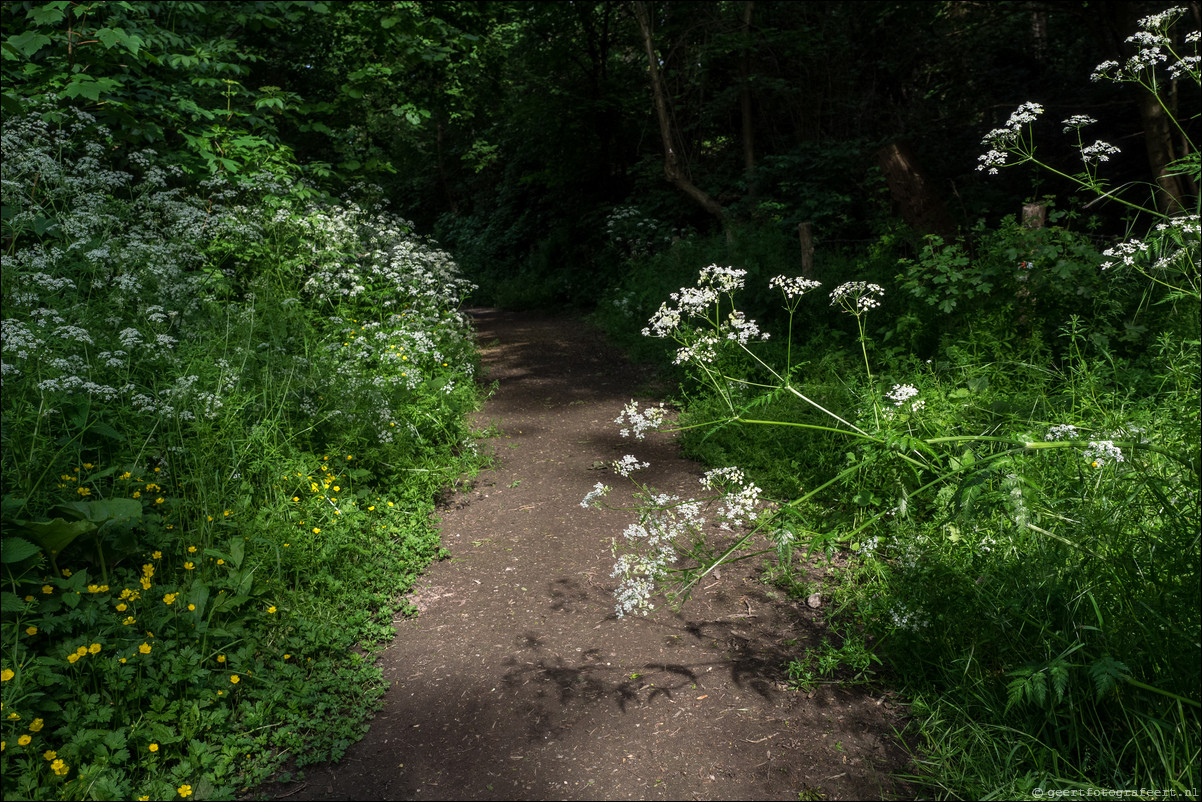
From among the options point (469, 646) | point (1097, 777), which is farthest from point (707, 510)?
point (1097, 777)

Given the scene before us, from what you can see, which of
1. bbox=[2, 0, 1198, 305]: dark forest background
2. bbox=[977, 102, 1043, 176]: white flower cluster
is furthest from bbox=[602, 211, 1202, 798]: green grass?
bbox=[2, 0, 1198, 305]: dark forest background

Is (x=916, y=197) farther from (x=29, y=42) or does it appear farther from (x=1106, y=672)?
(x=29, y=42)

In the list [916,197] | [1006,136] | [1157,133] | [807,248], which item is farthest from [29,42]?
[1157,133]

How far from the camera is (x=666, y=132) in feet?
40.5

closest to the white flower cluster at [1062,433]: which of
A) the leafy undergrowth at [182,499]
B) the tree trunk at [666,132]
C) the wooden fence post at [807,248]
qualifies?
the leafy undergrowth at [182,499]

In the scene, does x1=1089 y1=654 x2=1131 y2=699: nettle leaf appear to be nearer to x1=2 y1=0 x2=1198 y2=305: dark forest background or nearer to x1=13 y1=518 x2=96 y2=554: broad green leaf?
x1=13 y1=518 x2=96 y2=554: broad green leaf

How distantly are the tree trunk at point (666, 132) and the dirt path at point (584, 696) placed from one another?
8596 millimetres

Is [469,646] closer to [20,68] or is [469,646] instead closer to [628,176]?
[20,68]

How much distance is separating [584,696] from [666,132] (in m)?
11.0

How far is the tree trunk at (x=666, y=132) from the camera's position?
1180cm

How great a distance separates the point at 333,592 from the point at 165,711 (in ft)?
3.39

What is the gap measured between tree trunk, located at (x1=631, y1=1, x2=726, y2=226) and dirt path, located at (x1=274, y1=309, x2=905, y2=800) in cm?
860

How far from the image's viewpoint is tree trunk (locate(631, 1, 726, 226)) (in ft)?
38.7

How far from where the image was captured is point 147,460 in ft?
12.9
